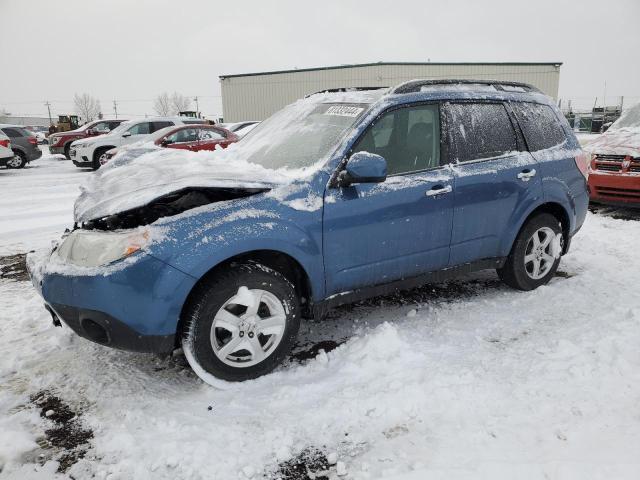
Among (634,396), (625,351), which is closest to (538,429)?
(634,396)

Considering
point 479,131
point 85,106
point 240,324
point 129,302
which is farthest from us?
point 85,106

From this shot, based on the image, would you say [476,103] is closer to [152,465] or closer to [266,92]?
[152,465]

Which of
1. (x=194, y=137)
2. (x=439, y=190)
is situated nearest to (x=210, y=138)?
(x=194, y=137)

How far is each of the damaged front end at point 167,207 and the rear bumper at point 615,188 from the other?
20.0 ft

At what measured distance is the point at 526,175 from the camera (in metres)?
4.02

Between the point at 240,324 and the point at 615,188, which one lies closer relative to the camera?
the point at 240,324

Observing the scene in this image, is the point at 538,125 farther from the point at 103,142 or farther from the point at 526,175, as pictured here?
the point at 103,142

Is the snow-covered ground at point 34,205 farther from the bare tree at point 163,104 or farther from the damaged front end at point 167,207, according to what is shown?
the bare tree at point 163,104

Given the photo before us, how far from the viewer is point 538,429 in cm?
251

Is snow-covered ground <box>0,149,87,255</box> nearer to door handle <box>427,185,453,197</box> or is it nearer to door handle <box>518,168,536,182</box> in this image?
door handle <box>427,185,453,197</box>

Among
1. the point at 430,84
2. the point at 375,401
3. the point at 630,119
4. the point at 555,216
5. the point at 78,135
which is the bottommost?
the point at 375,401

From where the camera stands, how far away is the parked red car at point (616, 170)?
23.8 ft

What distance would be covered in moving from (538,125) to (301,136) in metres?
2.18

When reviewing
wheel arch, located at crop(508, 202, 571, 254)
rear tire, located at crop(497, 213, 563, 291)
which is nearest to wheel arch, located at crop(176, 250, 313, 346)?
wheel arch, located at crop(508, 202, 571, 254)
